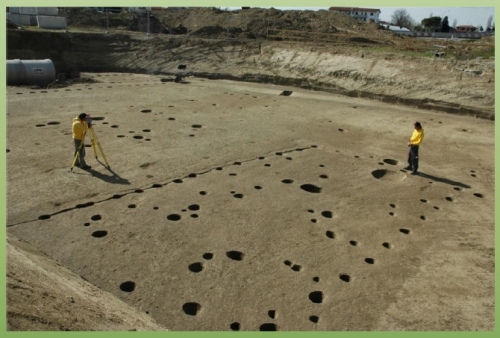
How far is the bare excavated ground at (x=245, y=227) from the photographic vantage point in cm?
631

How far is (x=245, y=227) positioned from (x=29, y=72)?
17.7 meters

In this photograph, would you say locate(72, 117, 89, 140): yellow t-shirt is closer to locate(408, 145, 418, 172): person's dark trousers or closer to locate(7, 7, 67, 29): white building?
locate(408, 145, 418, 172): person's dark trousers

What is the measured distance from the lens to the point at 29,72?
70.5 ft

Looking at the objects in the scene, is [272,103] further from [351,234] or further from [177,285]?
[177,285]

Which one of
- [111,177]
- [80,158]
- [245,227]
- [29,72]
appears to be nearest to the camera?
[245,227]

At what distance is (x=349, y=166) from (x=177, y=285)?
22.5ft

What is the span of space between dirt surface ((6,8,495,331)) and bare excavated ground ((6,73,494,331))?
0.04 metres

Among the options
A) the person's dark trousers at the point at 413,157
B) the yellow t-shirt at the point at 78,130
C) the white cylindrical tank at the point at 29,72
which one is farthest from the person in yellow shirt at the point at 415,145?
the white cylindrical tank at the point at 29,72

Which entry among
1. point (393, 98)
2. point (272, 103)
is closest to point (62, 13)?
point (272, 103)

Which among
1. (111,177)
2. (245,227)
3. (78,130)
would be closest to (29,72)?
(78,130)

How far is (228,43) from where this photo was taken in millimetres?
30203

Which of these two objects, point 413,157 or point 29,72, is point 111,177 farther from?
point 29,72

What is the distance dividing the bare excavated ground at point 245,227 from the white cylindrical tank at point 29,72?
604 cm

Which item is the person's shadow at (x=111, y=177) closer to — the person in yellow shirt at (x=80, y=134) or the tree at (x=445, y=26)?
the person in yellow shirt at (x=80, y=134)
